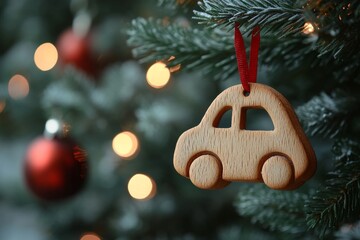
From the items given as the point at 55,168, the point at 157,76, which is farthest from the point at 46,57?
the point at 55,168

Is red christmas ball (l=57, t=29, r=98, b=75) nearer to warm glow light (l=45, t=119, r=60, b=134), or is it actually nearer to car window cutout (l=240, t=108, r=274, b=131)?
warm glow light (l=45, t=119, r=60, b=134)

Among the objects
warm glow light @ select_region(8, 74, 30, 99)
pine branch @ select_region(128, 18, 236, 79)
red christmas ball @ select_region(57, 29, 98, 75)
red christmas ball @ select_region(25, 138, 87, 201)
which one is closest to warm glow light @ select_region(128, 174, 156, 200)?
red christmas ball @ select_region(25, 138, 87, 201)

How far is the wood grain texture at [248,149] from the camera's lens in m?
0.46

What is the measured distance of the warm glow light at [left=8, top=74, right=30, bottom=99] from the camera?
1446 millimetres

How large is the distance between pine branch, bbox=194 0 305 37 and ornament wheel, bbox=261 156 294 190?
10 cm

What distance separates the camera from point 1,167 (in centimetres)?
163

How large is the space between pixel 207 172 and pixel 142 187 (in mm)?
687

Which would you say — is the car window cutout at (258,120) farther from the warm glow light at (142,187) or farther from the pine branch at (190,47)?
the pine branch at (190,47)

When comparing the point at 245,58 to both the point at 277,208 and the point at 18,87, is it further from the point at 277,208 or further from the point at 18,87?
the point at 18,87

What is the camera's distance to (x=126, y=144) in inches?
45.1

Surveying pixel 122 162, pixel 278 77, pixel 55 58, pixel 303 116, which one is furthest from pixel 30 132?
pixel 303 116

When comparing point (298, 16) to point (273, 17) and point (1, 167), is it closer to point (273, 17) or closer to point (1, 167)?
point (273, 17)

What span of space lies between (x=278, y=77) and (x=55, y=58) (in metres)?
0.73

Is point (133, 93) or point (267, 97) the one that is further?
point (133, 93)
